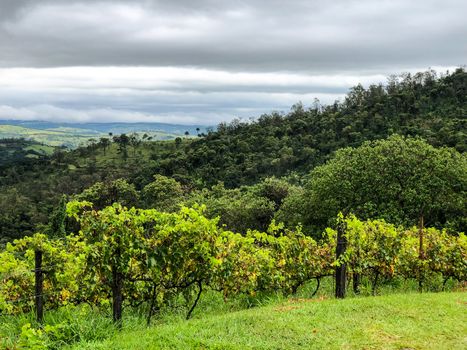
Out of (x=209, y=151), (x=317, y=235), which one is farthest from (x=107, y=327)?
(x=209, y=151)

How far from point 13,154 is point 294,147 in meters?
151

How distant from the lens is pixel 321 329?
7816 millimetres

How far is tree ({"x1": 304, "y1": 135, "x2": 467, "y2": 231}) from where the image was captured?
30.3 metres

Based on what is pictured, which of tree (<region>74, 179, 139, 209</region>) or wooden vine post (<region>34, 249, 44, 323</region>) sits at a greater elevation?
Result: wooden vine post (<region>34, 249, 44, 323</region>)

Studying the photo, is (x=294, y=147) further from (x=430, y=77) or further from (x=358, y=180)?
(x=358, y=180)

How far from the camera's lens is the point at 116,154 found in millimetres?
125750

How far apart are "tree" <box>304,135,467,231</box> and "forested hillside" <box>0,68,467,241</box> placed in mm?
14122

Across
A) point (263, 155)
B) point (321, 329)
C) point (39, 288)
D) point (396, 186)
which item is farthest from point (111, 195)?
point (321, 329)

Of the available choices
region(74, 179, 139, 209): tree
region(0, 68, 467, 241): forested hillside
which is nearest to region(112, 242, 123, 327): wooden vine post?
region(0, 68, 467, 241): forested hillside

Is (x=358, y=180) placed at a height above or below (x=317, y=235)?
above

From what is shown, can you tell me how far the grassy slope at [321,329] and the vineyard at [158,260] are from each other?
3.85ft

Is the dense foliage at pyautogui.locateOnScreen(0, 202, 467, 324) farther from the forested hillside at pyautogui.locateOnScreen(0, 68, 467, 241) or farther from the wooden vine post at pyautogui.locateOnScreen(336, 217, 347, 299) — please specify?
the forested hillside at pyautogui.locateOnScreen(0, 68, 467, 241)

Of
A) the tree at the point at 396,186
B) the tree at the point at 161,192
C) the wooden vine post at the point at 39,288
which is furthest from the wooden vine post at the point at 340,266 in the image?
the tree at the point at 161,192

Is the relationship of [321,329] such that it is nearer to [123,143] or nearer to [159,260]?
[159,260]
